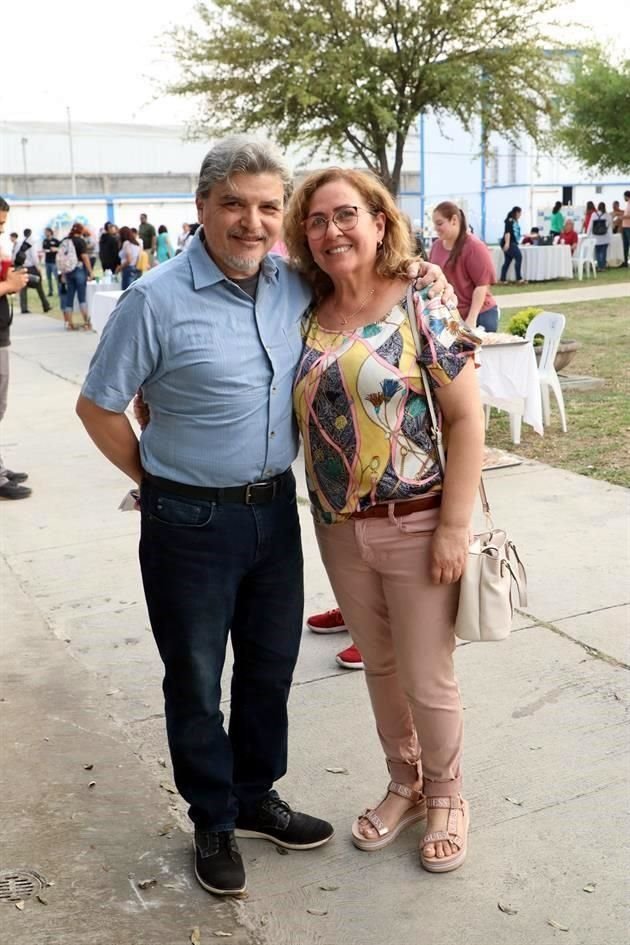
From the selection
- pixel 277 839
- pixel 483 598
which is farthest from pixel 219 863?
pixel 483 598

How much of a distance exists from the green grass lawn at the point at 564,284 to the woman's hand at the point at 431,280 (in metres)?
18.4

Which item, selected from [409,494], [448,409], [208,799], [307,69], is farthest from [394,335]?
[307,69]

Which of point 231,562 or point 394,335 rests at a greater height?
point 394,335

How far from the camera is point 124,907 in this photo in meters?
2.71

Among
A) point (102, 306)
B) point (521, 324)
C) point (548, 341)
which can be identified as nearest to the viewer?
point (548, 341)

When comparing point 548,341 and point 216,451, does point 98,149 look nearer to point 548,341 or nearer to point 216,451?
point 548,341

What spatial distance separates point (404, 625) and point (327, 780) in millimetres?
841

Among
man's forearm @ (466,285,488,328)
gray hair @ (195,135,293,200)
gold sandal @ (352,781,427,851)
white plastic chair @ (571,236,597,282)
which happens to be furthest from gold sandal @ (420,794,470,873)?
white plastic chair @ (571,236,597,282)

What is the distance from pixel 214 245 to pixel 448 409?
2.28 ft

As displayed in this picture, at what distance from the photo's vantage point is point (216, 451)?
2.54m

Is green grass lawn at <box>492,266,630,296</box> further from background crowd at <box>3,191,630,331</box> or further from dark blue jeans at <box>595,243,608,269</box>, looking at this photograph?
dark blue jeans at <box>595,243,608,269</box>

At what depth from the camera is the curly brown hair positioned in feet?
8.52

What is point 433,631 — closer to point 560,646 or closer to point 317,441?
point 317,441

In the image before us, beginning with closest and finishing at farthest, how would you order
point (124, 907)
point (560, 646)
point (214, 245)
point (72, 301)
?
point (214, 245) → point (124, 907) → point (560, 646) → point (72, 301)
